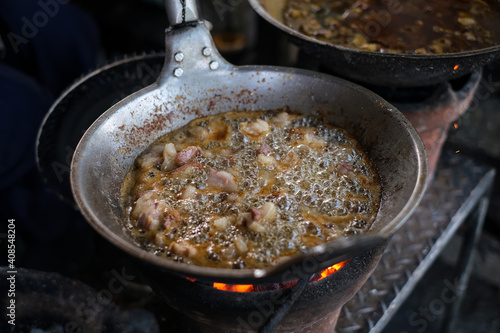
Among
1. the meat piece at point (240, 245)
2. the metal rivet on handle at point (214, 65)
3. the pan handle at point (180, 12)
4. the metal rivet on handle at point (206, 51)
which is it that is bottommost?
the meat piece at point (240, 245)

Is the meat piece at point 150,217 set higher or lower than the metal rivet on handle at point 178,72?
lower

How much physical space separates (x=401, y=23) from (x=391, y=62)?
68 cm

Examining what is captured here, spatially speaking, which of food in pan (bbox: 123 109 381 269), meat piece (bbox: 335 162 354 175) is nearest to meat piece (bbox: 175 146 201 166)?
food in pan (bbox: 123 109 381 269)

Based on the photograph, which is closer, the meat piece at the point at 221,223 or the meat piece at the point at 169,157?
the meat piece at the point at 221,223

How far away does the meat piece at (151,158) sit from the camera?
66.9 inches

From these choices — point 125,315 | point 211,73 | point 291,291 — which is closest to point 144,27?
point 211,73

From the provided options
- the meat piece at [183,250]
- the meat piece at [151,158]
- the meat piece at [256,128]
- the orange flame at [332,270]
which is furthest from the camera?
the meat piece at [256,128]

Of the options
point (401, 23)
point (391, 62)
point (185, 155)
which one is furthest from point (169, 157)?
point (401, 23)

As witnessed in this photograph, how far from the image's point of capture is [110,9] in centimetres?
512

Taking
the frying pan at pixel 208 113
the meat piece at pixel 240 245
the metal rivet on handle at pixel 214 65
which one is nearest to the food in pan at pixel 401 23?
the frying pan at pixel 208 113

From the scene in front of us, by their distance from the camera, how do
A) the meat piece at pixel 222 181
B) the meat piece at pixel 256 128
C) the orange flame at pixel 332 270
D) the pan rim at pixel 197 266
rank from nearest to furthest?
the pan rim at pixel 197 266
the orange flame at pixel 332 270
the meat piece at pixel 222 181
the meat piece at pixel 256 128

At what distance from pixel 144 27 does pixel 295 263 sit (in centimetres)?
445

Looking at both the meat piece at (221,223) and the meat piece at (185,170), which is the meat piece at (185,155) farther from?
the meat piece at (221,223)

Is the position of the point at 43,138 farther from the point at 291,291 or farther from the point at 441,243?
the point at 441,243
